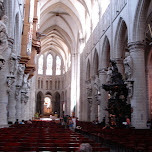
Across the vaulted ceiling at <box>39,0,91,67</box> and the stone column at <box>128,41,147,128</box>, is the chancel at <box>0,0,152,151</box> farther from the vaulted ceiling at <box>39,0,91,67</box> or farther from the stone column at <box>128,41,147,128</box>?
the vaulted ceiling at <box>39,0,91,67</box>

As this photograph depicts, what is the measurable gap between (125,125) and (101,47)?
11.5 meters

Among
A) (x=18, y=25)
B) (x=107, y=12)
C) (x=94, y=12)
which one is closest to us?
(x=18, y=25)

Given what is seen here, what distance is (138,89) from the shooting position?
15.7 metres

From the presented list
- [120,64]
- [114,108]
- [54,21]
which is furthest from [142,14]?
[54,21]

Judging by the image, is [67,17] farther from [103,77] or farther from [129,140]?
[129,140]

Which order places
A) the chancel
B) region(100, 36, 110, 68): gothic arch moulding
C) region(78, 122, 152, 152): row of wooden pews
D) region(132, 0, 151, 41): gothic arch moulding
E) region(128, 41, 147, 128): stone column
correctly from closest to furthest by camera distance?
region(78, 122, 152, 152): row of wooden pews
the chancel
region(128, 41, 147, 128): stone column
region(132, 0, 151, 41): gothic arch moulding
region(100, 36, 110, 68): gothic arch moulding

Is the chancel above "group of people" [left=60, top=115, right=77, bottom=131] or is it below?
above

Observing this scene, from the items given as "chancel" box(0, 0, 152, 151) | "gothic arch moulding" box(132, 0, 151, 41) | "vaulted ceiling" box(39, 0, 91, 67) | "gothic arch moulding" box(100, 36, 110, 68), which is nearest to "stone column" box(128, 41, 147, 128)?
"chancel" box(0, 0, 152, 151)

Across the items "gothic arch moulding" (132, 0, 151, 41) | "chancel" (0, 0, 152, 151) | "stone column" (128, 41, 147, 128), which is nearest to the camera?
"chancel" (0, 0, 152, 151)

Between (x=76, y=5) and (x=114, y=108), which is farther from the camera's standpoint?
(x=76, y=5)

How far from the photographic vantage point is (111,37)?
21594 mm

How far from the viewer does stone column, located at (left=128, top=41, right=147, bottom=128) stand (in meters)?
15.4

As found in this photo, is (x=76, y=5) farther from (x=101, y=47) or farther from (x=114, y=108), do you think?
(x=114, y=108)

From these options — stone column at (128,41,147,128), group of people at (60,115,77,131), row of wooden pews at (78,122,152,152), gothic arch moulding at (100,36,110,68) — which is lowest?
group of people at (60,115,77,131)
